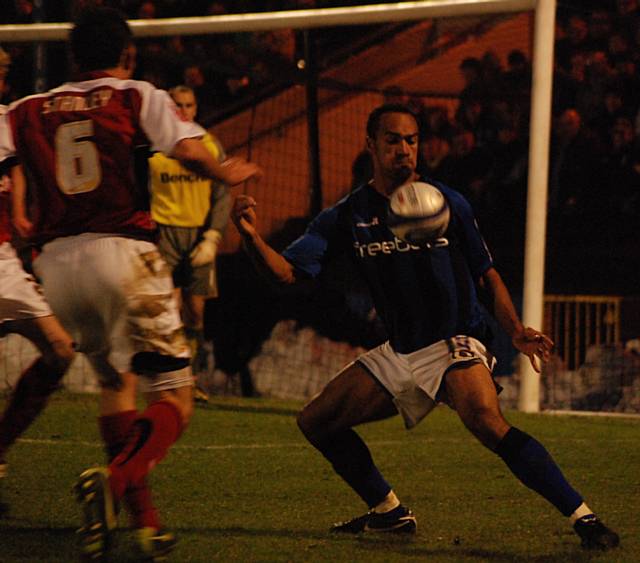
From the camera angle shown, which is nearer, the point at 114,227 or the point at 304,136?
the point at 114,227

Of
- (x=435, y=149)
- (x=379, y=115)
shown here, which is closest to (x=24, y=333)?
(x=379, y=115)


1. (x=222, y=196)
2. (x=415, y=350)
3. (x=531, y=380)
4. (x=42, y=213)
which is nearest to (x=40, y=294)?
(x=42, y=213)

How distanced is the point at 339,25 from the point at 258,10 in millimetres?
3814

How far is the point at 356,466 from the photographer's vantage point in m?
5.34

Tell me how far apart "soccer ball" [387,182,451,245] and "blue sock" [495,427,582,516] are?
82 cm

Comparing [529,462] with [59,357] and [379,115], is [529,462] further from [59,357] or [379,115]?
[59,357]

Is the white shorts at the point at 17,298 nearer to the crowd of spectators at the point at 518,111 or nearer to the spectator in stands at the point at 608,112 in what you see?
the crowd of spectators at the point at 518,111

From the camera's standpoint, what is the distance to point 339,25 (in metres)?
10.5

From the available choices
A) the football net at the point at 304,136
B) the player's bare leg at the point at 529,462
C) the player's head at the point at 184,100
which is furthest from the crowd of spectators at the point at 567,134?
the player's bare leg at the point at 529,462

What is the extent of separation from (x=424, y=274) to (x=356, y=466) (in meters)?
0.81

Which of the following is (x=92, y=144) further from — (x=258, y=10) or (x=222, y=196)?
(x=258, y=10)

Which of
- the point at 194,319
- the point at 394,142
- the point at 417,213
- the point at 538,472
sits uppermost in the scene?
the point at 394,142

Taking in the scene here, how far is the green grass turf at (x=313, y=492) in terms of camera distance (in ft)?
16.2

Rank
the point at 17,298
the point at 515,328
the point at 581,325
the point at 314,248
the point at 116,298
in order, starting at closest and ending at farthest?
the point at 116,298, the point at 515,328, the point at 314,248, the point at 17,298, the point at 581,325
